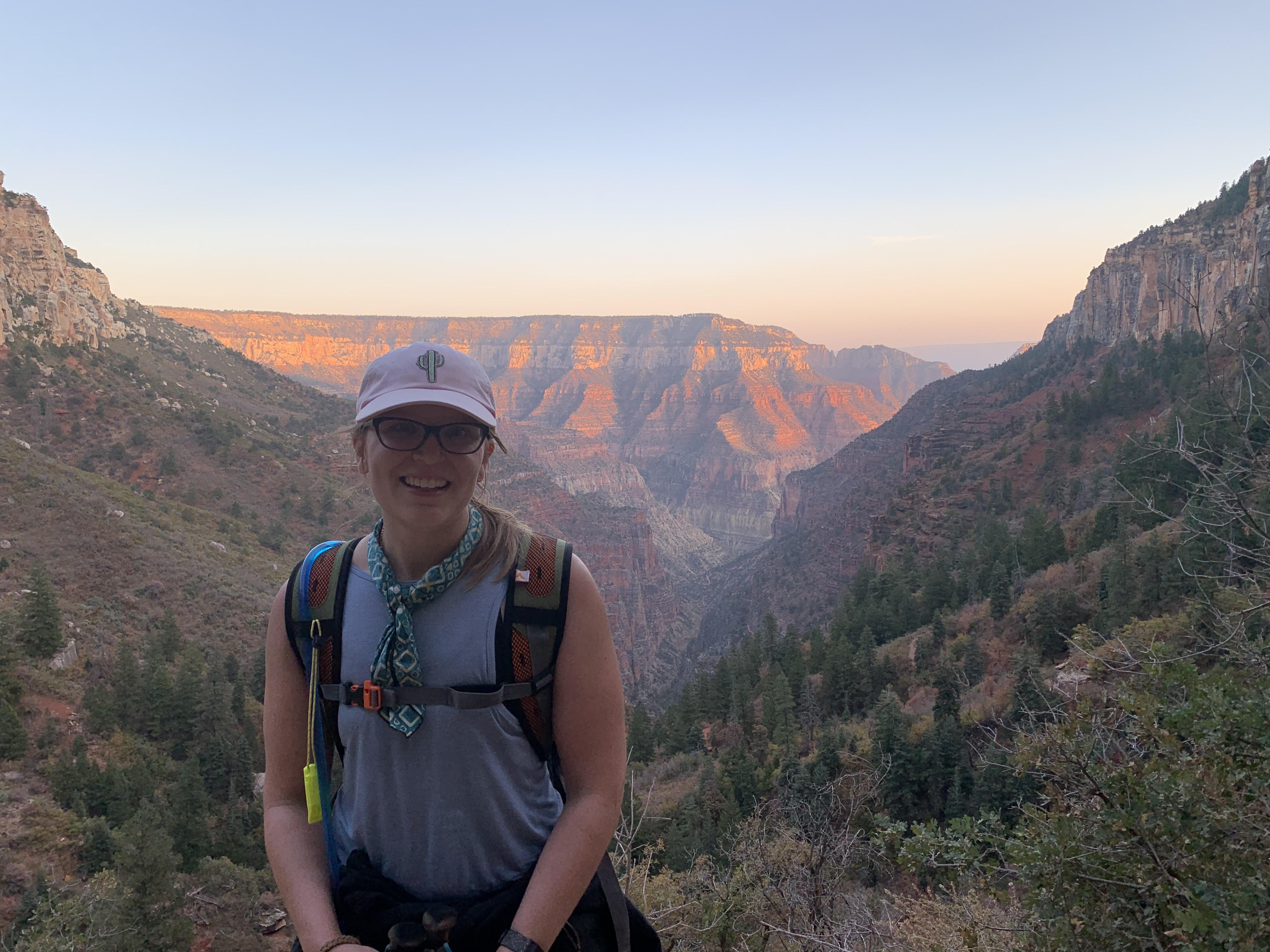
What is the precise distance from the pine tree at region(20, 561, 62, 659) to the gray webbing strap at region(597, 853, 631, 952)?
26106 millimetres

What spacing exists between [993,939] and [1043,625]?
21.5 meters

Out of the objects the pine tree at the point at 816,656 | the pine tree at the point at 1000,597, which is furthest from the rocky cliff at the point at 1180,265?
the pine tree at the point at 816,656

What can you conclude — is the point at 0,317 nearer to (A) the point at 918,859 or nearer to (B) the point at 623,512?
(A) the point at 918,859

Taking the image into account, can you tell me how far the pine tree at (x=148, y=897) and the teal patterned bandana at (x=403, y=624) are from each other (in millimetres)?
12363

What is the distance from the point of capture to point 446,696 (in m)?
2.08

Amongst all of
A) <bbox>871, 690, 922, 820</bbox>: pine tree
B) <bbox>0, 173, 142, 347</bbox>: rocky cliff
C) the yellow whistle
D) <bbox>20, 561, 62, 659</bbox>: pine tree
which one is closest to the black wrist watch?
the yellow whistle

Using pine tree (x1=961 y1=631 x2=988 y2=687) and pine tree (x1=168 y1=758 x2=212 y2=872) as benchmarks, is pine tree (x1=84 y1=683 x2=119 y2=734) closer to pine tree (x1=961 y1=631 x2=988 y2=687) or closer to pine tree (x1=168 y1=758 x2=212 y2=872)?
pine tree (x1=168 y1=758 x2=212 y2=872)

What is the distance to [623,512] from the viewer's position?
115812 millimetres

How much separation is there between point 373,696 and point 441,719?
0.66 ft

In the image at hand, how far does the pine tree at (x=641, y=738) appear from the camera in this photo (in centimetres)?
3238

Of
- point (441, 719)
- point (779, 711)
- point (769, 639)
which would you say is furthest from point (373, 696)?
point (769, 639)

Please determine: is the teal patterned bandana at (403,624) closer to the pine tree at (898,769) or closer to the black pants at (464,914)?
the black pants at (464,914)

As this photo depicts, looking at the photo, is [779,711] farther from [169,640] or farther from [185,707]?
[169,640]

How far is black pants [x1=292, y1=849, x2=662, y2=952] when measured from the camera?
7.11 feet
